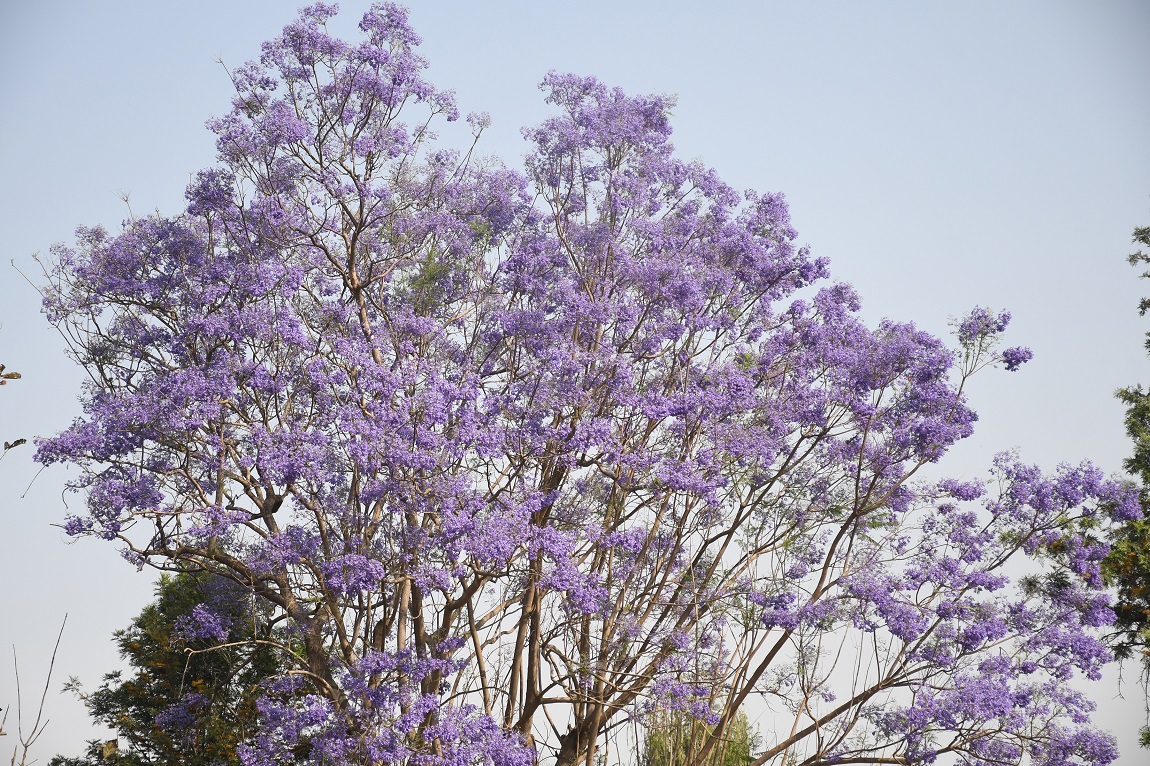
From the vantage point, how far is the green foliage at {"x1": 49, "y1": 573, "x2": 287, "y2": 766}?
1569cm

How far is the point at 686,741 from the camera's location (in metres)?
14.0

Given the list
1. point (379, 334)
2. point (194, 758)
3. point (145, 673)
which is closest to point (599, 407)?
point (379, 334)

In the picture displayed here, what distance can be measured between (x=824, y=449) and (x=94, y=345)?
822 centimetres

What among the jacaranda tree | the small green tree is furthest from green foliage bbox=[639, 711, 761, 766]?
the small green tree

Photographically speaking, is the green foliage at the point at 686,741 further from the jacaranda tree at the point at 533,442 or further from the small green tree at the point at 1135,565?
the small green tree at the point at 1135,565

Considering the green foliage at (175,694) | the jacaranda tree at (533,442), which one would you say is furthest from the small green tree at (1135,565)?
the green foliage at (175,694)

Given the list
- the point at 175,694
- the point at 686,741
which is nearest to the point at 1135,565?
the point at 686,741

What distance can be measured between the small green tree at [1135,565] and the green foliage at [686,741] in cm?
516

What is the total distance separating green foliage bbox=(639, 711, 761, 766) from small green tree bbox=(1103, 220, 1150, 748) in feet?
16.9

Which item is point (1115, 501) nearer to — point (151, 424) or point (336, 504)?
point (336, 504)

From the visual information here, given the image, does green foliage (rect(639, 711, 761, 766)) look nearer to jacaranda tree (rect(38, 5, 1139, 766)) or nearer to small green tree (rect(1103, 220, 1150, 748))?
jacaranda tree (rect(38, 5, 1139, 766))

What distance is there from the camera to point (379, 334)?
1280 cm

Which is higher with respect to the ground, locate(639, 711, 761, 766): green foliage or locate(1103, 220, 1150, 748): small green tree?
locate(1103, 220, 1150, 748): small green tree

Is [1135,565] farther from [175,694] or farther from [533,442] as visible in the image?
[175,694]
